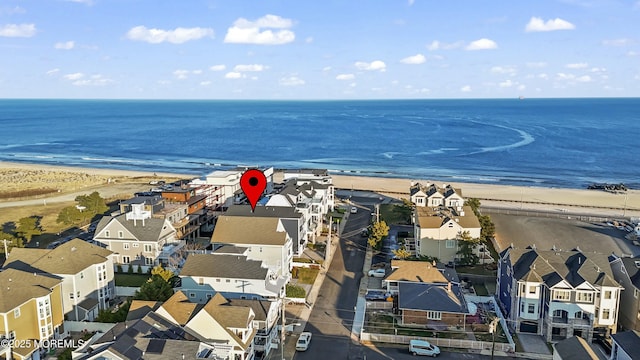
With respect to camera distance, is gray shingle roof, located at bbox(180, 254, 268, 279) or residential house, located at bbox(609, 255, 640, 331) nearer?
residential house, located at bbox(609, 255, 640, 331)

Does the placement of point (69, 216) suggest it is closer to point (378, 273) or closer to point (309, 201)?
point (309, 201)

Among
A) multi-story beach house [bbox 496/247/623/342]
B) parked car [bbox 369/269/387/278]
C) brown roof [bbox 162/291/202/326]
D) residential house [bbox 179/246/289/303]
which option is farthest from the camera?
parked car [bbox 369/269/387/278]

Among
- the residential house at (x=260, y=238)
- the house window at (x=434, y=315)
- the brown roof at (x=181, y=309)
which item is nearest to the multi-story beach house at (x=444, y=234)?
the residential house at (x=260, y=238)

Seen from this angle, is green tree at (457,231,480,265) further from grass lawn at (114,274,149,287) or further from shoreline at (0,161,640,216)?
shoreline at (0,161,640,216)

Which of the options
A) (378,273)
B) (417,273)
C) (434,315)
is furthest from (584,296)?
(378,273)

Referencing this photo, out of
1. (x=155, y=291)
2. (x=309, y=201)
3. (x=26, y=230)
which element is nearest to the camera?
(x=155, y=291)

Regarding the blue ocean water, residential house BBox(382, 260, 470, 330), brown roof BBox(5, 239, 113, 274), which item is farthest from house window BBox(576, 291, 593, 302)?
the blue ocean water
